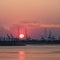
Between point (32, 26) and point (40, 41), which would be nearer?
point (40, 41)

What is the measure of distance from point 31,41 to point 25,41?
341 mm

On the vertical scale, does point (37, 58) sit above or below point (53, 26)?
below

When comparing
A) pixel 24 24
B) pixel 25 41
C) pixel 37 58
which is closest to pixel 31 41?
pixel 25 41

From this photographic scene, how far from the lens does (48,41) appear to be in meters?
19.6

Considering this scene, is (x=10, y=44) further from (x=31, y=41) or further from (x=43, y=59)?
(x=43, y=59)

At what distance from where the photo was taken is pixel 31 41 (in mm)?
19203

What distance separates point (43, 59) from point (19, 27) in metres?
9.25

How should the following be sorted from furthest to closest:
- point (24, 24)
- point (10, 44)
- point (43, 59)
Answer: point (24, 24) < point (10, 44) < point (43, 59)

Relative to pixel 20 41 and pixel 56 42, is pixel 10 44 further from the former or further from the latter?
pixel 56 42

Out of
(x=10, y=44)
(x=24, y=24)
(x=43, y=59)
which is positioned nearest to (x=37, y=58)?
(x=43, y=59)

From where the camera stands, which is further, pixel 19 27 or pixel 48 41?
pixel 19 27

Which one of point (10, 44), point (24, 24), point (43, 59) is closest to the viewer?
point (43, 59)

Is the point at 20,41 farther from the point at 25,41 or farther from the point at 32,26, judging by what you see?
the point at 32,26

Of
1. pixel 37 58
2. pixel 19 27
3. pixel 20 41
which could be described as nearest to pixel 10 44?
pixel 20 41
